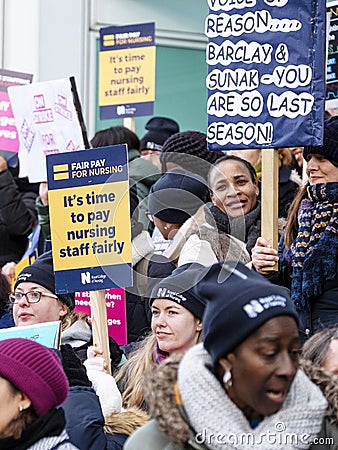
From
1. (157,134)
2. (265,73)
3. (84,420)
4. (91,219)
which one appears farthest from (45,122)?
(84,420)

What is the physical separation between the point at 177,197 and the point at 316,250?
1183mm

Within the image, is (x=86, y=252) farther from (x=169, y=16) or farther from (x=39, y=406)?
(x=169, y=16)

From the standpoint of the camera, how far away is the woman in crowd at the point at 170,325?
14.5 ft

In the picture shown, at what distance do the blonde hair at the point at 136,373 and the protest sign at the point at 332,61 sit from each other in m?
1.73

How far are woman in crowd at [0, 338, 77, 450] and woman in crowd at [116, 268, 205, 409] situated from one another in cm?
120

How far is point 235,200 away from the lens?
17.8ft

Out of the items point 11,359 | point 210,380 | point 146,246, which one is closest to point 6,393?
point 11,359

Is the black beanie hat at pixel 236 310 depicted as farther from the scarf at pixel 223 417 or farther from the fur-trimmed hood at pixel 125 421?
the fur-trimmed hood at pixel 125 421

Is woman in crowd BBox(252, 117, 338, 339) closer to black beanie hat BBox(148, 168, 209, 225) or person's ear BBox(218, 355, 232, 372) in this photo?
black beanie hat BBox(148, 168, 209, 225)

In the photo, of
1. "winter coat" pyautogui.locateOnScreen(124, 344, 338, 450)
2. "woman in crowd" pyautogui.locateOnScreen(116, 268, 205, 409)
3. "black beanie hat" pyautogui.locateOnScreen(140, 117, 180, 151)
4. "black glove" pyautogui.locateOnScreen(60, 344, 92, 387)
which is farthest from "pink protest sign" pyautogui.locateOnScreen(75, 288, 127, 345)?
"black beanie hat" pyautogui.locateOnScreen(140, 117, 180, 151)

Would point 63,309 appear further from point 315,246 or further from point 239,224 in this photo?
point 315,246

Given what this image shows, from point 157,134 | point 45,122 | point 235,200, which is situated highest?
point 45,122

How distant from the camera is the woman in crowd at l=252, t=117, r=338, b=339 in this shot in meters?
4.50

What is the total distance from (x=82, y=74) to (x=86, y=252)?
6149 mm
